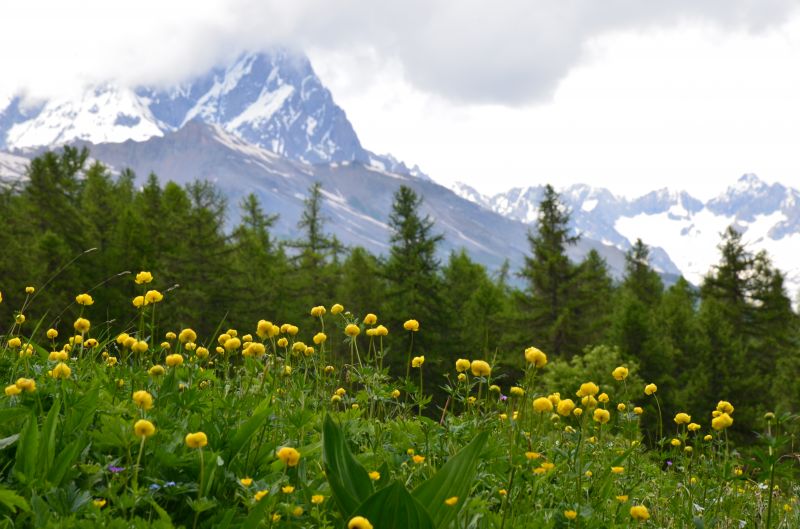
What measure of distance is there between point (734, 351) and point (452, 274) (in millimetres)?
16992

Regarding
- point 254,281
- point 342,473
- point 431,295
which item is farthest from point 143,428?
point 254,281

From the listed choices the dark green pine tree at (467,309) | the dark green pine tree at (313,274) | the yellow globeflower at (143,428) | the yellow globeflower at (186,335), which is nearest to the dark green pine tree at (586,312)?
the dark green pine tree at (467,309)

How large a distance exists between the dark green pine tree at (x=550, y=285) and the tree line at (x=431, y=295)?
2.9 inches

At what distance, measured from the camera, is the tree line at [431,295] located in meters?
27.9

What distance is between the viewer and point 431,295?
3250 centimetres

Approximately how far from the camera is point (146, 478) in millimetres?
2271

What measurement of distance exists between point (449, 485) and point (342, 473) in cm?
39

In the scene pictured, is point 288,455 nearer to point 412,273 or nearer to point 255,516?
point 255,516

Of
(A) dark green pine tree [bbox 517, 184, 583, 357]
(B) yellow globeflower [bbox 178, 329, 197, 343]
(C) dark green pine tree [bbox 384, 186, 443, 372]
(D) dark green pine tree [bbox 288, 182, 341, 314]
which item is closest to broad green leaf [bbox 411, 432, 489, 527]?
(B) yellow globeflower [bbox 178, 329, 197, 343]

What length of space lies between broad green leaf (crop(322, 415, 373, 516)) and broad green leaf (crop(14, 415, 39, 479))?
3.44ft

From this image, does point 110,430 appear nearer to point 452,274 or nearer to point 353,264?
point 353,264

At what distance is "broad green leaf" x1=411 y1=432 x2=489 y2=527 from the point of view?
216 centimetres

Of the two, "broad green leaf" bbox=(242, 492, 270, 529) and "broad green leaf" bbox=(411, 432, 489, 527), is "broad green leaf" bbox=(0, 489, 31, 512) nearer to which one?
"broad green leaf" bbox=(242, 492, 270, 529)

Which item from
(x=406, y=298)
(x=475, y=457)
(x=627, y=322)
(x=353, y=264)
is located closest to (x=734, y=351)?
(x=627, y=322)
